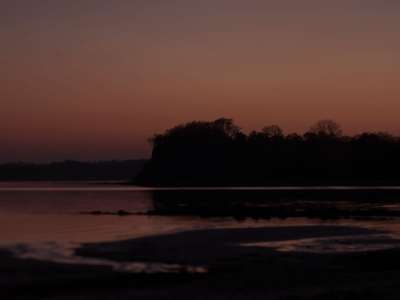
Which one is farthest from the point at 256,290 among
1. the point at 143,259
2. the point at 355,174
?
the point at 355,174

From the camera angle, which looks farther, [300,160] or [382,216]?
[300,160]

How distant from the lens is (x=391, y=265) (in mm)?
14891

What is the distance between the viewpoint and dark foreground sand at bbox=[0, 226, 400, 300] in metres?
11.4

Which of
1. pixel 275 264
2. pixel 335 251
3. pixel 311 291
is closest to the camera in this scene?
pixel 311 291

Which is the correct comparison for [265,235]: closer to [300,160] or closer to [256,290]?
[256,290]

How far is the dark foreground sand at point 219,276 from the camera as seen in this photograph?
1141 cm

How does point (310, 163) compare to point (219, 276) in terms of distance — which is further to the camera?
point (310, 163)

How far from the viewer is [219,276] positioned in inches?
517

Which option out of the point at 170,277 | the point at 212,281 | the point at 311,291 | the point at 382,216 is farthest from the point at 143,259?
the point at 382,216

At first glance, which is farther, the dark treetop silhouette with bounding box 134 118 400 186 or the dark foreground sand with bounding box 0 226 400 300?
the dark treetop silhouette with bounding box 134 118 400 186

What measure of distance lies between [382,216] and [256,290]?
25.1 m

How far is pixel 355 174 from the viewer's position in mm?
162250

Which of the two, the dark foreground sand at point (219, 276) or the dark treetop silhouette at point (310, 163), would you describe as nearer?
the dark foreground sand at point (219, 276)

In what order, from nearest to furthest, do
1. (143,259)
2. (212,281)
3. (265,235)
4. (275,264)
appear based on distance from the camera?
(212,281) → (275,264) → (143,259) → (265,235)
